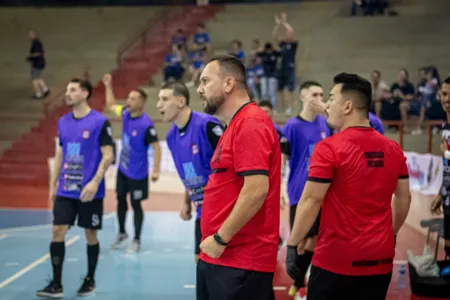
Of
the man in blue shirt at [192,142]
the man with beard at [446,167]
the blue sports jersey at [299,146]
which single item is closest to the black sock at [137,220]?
the blue sports jersey at [299,146]

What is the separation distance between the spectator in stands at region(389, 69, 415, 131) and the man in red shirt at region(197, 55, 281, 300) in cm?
984

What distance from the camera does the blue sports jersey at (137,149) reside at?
8023 mm

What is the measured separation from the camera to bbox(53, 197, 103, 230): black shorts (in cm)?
561

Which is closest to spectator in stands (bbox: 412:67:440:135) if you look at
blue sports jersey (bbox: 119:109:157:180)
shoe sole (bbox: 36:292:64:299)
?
blue sports jersey (bbox: 119:109:157:180)

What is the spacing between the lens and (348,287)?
133 inches

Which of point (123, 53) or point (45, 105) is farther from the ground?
point (123, 53)

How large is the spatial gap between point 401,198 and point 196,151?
5.60ft

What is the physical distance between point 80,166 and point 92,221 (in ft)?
1.73

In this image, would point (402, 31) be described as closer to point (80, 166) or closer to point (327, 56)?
point (327, 56)

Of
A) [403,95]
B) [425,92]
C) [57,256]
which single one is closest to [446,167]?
[57,256]

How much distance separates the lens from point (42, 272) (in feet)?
21.7

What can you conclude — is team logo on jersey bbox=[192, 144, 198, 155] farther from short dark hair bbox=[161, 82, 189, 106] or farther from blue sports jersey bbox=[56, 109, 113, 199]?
blue sports jersey bbox=[56, 109, 113, 199]

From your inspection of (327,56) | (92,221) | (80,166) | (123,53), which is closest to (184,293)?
(92,221)

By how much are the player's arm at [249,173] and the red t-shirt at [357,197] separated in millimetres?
494
